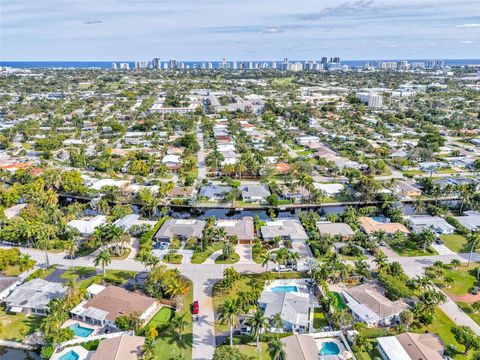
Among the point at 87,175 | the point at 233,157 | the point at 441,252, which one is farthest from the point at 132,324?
the point at 233,157

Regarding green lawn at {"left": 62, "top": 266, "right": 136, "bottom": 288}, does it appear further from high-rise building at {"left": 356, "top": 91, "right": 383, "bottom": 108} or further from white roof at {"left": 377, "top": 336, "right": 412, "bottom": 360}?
high-rise building at {"left": 356, "top": 91, "right": 383, "bottom": 108}

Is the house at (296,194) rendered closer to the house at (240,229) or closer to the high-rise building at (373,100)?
the house at (240,229)

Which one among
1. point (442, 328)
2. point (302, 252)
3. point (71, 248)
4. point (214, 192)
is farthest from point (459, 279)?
point (71, 248)

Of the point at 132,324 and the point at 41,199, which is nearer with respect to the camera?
the point at 132,324

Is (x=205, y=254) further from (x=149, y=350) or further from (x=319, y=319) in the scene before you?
(x=149, y=350)

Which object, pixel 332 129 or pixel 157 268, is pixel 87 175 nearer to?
pixel 157 268
